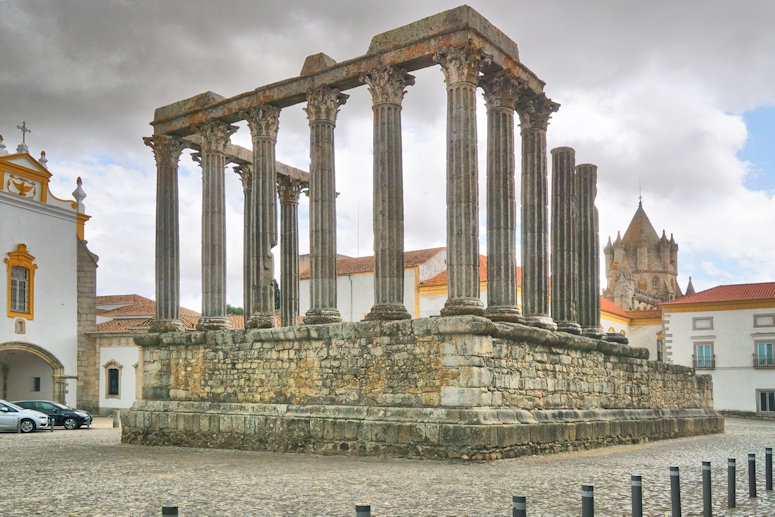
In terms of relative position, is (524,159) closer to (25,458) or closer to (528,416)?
(528,416)

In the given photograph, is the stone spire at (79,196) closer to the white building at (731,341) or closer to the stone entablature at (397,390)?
the stone entablature at (397,390)

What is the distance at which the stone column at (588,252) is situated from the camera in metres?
21.8

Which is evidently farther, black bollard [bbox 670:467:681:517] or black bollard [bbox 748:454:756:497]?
black bollard [bbox 748:454:756:497]

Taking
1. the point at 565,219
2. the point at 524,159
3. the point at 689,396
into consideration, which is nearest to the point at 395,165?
the point at 524,159

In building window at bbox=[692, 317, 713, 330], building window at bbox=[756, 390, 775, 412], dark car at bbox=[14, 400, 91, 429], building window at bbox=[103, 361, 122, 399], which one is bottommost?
building window at bbox=[756, 390, 775, 412]

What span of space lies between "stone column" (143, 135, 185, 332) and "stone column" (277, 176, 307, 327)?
8.85ft

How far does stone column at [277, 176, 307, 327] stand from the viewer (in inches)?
869

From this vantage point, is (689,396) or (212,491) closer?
(212,491)

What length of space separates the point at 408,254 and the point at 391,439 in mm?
30149

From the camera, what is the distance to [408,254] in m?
45.5

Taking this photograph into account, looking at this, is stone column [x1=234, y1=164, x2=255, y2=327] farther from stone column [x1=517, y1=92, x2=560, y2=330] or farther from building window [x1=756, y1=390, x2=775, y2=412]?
building window [x1=756, y1=390, x2=775, y2=412]

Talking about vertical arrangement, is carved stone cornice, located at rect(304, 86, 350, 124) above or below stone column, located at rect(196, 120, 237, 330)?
above

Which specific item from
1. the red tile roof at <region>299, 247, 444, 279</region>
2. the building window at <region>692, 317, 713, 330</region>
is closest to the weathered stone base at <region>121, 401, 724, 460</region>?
the red tile roof at <region>299, 247, 444, 279</region>

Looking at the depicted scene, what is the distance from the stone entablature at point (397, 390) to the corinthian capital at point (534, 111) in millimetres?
4810
